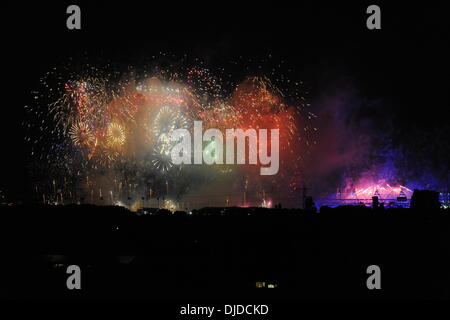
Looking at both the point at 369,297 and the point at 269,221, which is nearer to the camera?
the point at 369,297

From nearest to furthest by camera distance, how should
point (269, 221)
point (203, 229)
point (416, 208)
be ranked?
A: point (203, 229) < point (269, 221) < point (416, 208)

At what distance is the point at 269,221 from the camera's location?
23.6 metres

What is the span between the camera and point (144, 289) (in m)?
15.4

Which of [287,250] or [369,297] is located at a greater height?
[287,250]

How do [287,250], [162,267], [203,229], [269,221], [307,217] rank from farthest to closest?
[307,217] < [269,221] < [203,229] < [287,250] < [162,267]

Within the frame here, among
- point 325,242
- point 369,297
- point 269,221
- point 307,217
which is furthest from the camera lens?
point 307,217

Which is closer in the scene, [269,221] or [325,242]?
[325,242]
